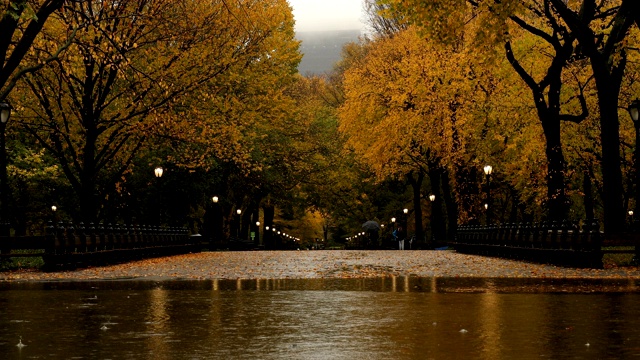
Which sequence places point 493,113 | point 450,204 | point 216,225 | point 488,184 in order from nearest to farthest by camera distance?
point 488,184
point 493,113
point 450,204
point 216,225

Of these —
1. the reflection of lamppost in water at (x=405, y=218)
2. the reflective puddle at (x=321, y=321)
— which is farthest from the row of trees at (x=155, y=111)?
the reflection of lamppost in water at (x=405, y=218)

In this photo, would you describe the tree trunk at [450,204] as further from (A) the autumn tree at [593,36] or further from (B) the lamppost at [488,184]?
(A) the autumn tree at [593,36]

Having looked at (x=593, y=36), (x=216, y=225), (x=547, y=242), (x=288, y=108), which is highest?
(x=288, y=108)

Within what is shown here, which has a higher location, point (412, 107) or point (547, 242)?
point (412, 107)

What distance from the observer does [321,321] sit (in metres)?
11.3

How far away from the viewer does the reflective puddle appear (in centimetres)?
866

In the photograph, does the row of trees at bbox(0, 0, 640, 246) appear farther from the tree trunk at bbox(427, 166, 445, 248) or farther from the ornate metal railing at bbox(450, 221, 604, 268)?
the ornate metal railing at bbox(450, 221, 604, 268)

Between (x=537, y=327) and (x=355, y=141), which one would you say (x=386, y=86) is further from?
(x=537, y=327)

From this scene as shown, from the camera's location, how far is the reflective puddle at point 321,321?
341 inches

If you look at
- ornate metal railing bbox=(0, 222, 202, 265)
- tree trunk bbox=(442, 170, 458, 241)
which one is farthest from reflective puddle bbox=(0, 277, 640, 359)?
tree trunk bbox=(442, 170, 458, 241)

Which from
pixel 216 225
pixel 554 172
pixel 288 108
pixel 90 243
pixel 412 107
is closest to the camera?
pixel 90 243

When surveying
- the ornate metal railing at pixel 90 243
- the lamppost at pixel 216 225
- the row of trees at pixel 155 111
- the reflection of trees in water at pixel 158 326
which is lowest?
the reflection of trees in water at pixel 158 326

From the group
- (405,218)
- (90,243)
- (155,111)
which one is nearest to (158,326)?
(90,243)

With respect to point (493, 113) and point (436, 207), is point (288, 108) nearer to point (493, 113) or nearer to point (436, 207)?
point (493, 113)
